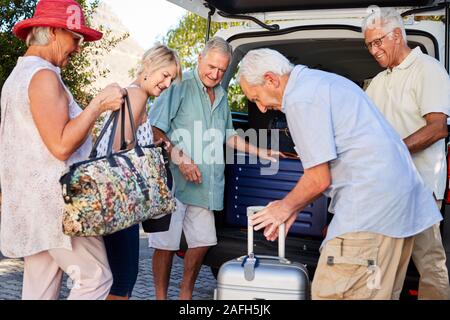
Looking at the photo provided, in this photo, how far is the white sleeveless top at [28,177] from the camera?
8.75ft

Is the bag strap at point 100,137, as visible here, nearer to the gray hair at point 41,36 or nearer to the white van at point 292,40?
the gray hair at point 41,36

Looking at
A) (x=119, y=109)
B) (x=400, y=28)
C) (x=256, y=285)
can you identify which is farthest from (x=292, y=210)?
(x=400, y=28)

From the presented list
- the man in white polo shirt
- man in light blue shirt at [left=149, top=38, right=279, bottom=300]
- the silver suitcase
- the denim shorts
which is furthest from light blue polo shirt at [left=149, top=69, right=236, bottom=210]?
the silver suitcase

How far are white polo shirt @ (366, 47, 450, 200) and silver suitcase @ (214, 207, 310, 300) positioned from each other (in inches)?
42.0

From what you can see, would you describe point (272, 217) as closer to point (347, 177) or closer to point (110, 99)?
point (347, 177)

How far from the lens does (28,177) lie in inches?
105

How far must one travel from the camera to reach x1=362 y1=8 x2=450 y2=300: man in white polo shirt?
3369 millimetres

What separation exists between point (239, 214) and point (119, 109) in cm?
163

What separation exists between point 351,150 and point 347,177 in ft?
0.36

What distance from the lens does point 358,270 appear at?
104 inches

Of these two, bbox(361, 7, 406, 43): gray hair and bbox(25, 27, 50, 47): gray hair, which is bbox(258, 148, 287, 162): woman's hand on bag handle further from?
bbox(25, 27, 50, 47): gray hair

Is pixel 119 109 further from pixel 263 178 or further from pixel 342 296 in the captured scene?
pixel 263 178

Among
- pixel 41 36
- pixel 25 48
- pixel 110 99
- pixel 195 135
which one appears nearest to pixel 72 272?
pixel 110 99

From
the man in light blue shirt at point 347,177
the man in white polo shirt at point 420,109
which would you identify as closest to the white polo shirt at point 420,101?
the man in white polo shirt at point 420,109
